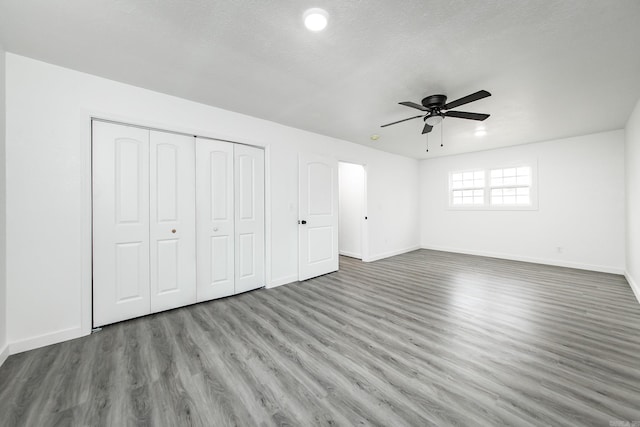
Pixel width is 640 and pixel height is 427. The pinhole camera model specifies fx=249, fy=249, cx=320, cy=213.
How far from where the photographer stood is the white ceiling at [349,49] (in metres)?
1.67

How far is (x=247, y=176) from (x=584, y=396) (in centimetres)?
382

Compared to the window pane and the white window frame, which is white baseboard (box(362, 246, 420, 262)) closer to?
the white window frame

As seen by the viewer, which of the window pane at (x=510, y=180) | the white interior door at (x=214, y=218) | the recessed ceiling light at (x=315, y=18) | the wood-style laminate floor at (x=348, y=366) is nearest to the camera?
the wood-style laminate floor at (x=348, y=366)

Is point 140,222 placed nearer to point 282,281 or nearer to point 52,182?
point 52,182

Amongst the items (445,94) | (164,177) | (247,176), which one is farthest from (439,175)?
(164,177)

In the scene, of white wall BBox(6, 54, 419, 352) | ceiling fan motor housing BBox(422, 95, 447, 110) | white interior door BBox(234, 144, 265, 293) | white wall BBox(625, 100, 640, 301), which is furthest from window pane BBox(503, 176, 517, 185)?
white wall BBox(6, 54, 419, 352)

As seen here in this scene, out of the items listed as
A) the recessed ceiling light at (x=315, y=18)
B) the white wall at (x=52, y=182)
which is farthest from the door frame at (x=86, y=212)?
the recessed ceiling light at (x=315, y=18)

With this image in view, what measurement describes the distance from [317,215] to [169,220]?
2.29 metres

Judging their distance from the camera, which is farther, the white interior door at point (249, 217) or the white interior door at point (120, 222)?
the white interior door at point (249, 217)

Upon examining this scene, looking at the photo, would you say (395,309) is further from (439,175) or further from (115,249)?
(439,175)

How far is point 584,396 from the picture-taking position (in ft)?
5.33

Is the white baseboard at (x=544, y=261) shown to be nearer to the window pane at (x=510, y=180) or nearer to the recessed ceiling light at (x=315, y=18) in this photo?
the window pane at (x=510, y=180)

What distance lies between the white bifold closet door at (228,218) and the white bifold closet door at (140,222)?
0.14 m

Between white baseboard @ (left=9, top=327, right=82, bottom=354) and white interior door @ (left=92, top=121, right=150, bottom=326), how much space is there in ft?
0.63
